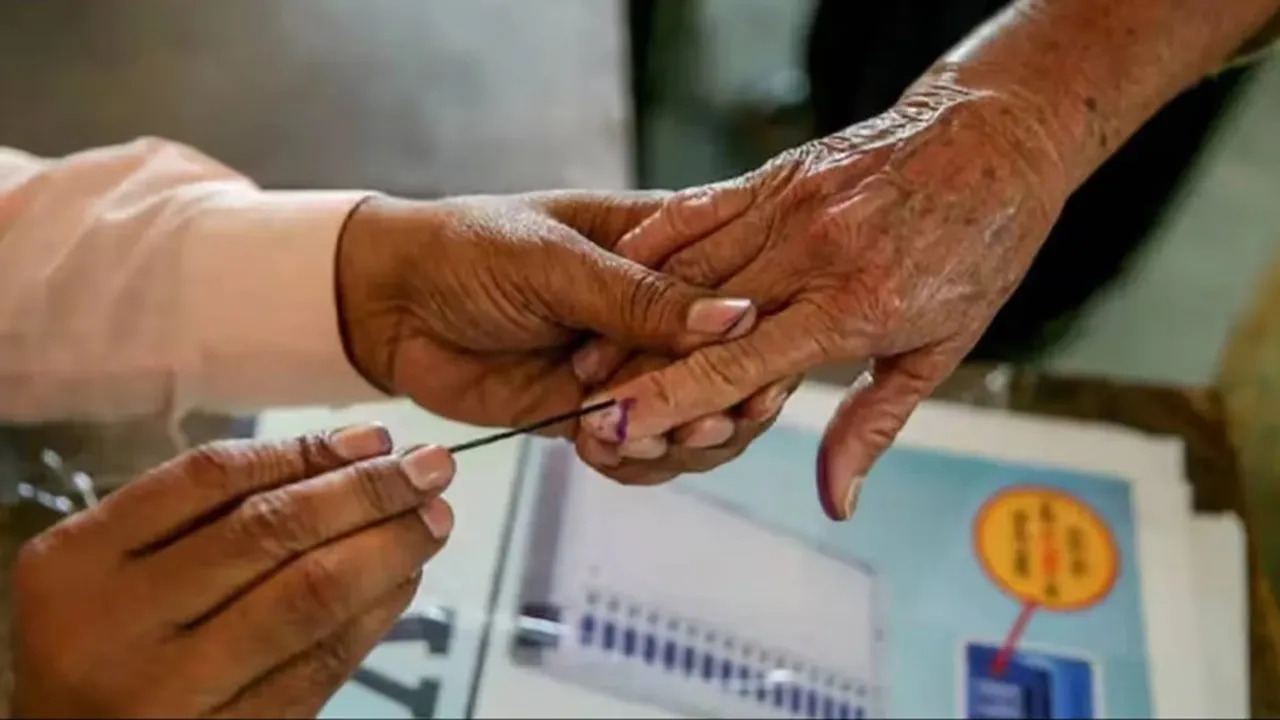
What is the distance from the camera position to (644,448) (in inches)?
25.4

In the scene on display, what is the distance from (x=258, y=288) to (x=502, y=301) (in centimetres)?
15

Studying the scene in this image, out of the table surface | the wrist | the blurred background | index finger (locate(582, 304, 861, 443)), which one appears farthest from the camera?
the blurred background

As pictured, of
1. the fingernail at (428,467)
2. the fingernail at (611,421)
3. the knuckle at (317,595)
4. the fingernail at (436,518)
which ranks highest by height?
the fingernail at (611,421)

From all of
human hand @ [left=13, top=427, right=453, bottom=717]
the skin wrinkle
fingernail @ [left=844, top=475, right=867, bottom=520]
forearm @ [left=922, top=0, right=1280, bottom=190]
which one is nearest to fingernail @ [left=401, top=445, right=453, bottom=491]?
human hand @ [left=13, top=427, right=453, bottom=717]

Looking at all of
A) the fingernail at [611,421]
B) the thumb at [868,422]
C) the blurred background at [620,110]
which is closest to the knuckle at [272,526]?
the fingernail at [611,421]

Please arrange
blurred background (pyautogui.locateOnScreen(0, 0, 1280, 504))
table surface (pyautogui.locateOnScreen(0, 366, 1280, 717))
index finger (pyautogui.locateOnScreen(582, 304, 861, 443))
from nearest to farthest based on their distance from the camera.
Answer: index finger (pyautogui.locateOnScreen(582, 304, 861, 443))
table surface (pyautogui.locateOnScreen(0, 366, 1280, 717))
blurred background (pyautogui.locateOnScreen(0, 0, 1280, 504))

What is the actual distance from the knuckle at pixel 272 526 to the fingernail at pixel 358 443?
0.04 meters

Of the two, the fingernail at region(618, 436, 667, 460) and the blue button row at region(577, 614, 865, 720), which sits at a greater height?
the fingernail at region(618, 436, 667, 460)

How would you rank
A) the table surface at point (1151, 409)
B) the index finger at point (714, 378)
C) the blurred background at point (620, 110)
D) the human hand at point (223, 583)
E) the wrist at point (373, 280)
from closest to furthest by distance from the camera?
the human hand at point (223, 583), the index finger at point (714, 378), the wrist at point (373, 280), the table surface at point (1151, 409), the blurred background at point (620, 110)

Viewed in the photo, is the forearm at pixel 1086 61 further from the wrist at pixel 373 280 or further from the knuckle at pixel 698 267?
the wrist at pixel 373 280

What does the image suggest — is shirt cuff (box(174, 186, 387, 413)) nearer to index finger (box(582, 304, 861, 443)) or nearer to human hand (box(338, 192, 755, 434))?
human hand (box(338, 192, 755, 434))

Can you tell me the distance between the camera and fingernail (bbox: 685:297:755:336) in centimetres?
63

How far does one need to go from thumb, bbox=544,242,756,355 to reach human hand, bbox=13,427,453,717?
0.14 metres

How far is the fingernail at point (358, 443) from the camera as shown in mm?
558
